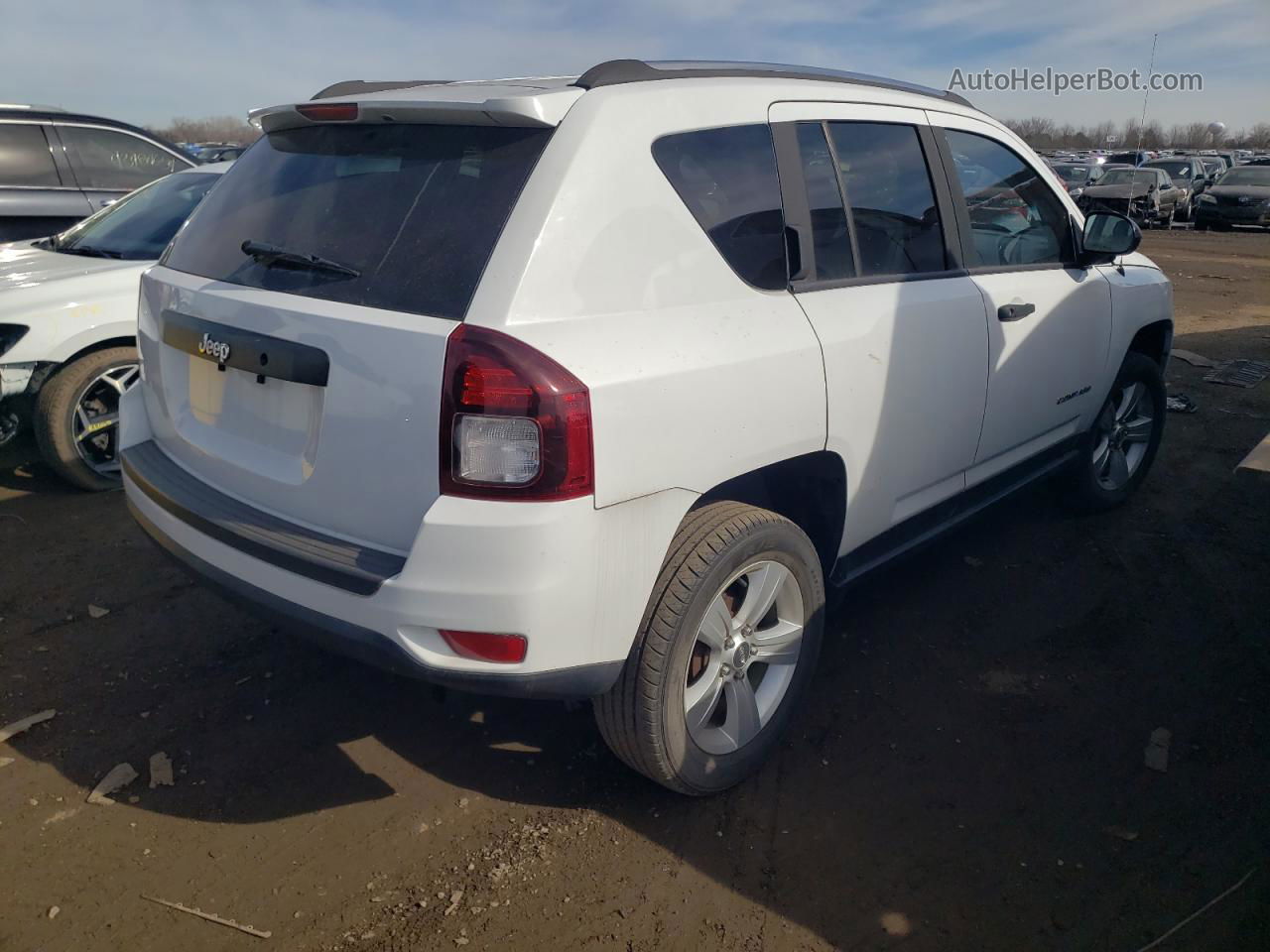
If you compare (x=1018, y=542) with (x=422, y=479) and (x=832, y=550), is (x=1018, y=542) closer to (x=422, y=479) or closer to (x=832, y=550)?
(x=832, y=550)

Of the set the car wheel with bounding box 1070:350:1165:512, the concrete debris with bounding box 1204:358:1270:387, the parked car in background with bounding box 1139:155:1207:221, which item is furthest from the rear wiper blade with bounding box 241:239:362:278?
the parked car in background with bounding box 1139:155:1207:221

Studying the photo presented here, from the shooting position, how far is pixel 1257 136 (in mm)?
70438

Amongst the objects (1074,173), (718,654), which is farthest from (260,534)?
(1074,173)

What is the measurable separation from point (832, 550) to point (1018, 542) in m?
1.98

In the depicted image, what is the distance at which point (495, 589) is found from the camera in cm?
204

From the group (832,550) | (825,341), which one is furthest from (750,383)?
(832,550)

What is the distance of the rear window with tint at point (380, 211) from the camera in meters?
2.18

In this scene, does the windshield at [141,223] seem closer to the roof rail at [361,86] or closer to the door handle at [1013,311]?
the roof rail at [361,86]

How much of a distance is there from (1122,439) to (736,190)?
3.29m

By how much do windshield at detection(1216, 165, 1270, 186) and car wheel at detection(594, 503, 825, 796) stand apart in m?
25.7

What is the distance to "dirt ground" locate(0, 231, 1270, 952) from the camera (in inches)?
90.8

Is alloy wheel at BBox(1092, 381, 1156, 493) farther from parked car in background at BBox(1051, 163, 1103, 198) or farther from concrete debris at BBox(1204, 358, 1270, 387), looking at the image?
parked car in background at BBox(1051, 163, 1103, 198)

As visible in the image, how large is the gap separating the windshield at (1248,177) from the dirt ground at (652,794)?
23726 mm

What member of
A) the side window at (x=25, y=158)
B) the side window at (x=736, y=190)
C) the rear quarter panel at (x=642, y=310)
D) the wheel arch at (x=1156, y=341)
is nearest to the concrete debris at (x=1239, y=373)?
the wheel arch at (x=1156, y=341)
